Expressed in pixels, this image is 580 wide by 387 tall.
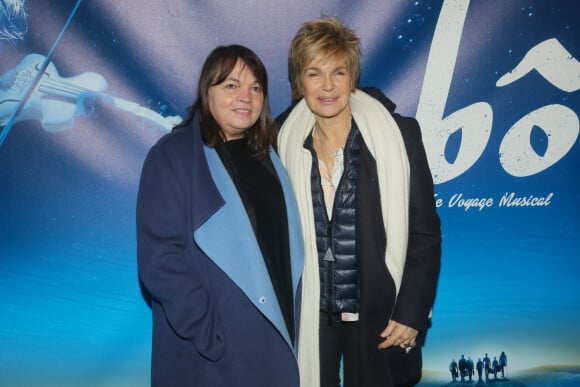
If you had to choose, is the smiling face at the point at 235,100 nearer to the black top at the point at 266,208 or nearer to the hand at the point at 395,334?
the black top at the point at 266,208

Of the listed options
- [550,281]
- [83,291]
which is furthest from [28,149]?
[550,281]

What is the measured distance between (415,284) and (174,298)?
921mm

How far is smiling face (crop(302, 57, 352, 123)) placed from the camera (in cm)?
206

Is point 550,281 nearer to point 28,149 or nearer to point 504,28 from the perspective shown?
point 504,28

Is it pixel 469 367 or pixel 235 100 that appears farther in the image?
pixel 469 367

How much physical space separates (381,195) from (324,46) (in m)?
0.61

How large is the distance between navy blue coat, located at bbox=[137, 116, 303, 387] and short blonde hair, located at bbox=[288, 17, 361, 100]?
0.52 metres

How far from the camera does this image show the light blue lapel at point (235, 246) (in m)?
1.72

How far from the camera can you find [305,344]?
2.12 metres

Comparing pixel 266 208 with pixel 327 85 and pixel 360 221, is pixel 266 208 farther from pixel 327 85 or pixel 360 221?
pixel 327 85

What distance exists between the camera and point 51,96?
8.46 ft

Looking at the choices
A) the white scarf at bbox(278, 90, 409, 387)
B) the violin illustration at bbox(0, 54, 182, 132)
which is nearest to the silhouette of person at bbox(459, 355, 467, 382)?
the white scarf at bbox(278, 90, 409, 387)

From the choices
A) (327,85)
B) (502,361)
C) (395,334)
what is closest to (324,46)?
(327,85)

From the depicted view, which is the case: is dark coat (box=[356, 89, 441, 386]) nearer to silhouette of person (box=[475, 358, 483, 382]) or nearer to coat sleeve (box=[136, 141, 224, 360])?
coat sleeve (box=[136, 141, 224, 360])
